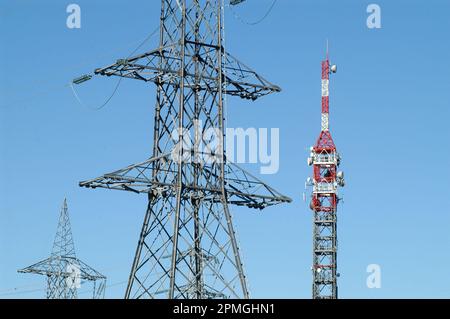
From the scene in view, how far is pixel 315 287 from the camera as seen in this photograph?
→ 12350 centimetres

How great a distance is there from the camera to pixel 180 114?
47.3 meters
